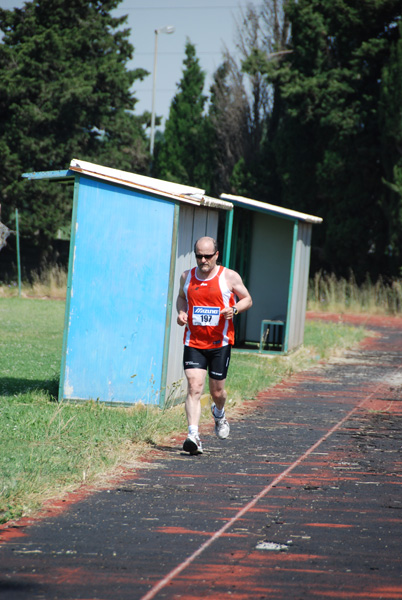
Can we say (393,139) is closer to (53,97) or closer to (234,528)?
(53,97)

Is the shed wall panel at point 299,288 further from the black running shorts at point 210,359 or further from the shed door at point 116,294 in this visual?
the black running shorts at point 210,359

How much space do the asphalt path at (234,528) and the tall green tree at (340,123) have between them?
22.0 m

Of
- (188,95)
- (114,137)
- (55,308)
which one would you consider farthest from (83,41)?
(55,308)

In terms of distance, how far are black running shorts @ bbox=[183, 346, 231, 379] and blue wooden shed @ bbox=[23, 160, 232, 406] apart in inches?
55.0

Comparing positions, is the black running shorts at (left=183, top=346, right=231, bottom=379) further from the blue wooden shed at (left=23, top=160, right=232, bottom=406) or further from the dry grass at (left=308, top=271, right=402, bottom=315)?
the dry grass at (left=308, top=271, right=402, bottom=315)

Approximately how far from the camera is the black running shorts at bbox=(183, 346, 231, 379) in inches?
295

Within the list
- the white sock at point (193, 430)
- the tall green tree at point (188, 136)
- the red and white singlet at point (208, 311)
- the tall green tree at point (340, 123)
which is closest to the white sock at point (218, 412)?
the white sock at point (193, 430)

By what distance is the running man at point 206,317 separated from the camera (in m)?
7.34

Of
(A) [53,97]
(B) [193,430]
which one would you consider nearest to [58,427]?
(B) [193,430]


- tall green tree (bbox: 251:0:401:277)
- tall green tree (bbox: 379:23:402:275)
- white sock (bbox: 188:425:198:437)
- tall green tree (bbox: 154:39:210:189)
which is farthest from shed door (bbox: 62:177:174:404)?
tall green tree (bbox: 154:39:210:189)

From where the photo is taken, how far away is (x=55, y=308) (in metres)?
24.7

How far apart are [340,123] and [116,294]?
2217 cm

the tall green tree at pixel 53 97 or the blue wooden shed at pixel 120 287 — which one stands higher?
the tall green tree at pixel 53 97

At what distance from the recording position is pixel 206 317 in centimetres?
744
